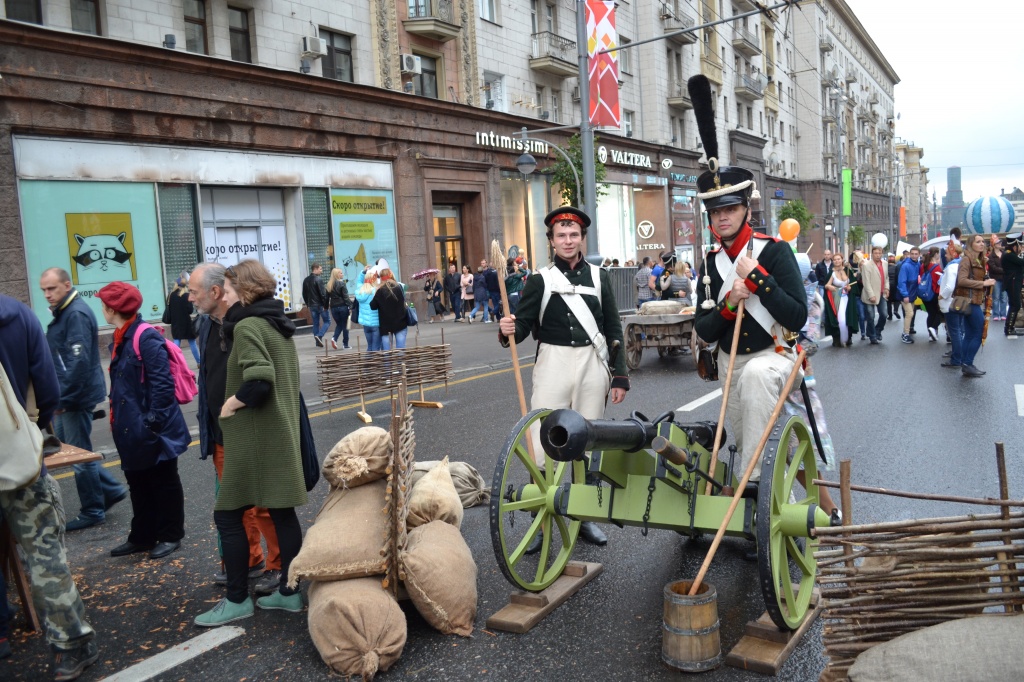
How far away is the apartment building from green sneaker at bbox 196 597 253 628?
41.6 ft

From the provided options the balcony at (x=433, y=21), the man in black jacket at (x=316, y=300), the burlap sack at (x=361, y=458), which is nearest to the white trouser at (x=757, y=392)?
the burlap sack at (x=361, y=458)

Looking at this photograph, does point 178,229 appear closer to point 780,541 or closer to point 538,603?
point 538,603

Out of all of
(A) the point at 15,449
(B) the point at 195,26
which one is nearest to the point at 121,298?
(A) the point at 15,449

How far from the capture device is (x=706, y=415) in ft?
29.7

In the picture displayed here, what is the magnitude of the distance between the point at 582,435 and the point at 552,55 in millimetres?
27959

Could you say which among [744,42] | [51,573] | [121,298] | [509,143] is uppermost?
[744,42]

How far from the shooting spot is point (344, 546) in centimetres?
408

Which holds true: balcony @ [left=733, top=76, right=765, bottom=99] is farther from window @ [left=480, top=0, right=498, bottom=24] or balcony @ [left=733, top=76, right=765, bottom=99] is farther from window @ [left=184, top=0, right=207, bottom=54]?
window @ [left=184, top=0, right=207, bottom=54]

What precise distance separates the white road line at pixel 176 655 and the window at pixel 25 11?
14.4 metres

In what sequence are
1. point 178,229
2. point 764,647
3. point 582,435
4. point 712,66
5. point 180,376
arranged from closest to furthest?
point 582,435 → point 764,647 → point 180,376 → point 178,229 → point 712,66

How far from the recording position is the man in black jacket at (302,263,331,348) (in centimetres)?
1866

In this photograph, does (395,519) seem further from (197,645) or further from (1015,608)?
(1015,608)

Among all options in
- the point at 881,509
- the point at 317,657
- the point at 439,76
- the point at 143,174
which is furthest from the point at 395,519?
the point at 439,76

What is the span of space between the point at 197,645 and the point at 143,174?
14.9 meters
